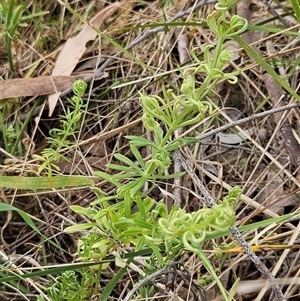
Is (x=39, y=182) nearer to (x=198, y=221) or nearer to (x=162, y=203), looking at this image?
(x=162, y=203)

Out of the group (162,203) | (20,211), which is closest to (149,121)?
(162,203)

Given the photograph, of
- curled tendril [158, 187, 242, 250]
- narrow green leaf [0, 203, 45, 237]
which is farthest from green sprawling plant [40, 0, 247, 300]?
narrow green leaf [0, 203, 45, 237]

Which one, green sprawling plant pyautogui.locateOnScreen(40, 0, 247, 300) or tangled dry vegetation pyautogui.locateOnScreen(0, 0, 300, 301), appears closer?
green sprawling plant pyautogui.locateOnScreen(40, 0, 247, 300)

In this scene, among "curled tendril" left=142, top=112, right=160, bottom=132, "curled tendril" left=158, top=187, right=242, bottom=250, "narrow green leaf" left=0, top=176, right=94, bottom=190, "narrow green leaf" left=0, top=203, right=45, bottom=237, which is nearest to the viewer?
"curled tendril" left=158, top=187, right=242, bottom=250

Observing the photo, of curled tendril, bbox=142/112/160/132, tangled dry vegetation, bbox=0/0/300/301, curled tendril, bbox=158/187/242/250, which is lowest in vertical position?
tangled dry vegetation, bbox=0/0/300/301

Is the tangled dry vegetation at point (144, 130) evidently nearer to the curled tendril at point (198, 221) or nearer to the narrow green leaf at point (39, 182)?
the narrow green leaf at point (39, 182)

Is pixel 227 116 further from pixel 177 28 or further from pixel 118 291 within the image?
pixel 118 291

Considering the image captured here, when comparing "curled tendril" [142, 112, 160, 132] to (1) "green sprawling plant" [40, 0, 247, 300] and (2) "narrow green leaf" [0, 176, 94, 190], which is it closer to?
(1) "green sprawling plant" [40, 0, 247, 300]

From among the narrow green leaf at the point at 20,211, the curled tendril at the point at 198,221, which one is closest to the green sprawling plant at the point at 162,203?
the curled tendril at the point at 198,221
